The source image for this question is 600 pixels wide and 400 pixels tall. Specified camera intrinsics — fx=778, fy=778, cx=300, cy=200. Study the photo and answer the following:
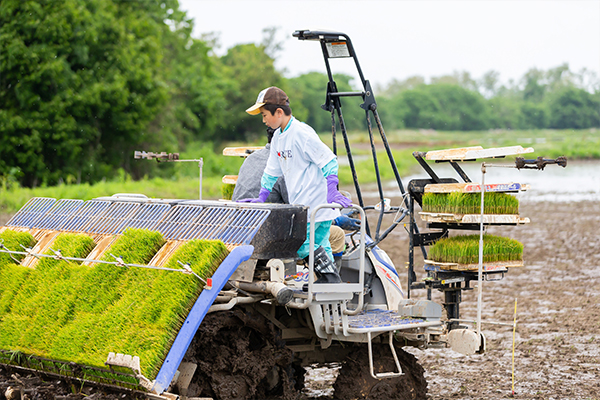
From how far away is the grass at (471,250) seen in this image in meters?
6.53

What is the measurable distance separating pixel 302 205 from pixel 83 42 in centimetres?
2695

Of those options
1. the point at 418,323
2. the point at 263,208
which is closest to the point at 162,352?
the point at 263,208

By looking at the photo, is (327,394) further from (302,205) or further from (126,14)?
(126,14)

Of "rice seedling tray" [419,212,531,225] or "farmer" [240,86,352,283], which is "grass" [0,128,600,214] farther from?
"rice seedling tray" [419,212,531,225]

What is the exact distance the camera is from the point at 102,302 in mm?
5480

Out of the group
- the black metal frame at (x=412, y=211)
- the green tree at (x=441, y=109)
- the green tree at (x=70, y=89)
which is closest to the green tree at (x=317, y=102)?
the green tree at (x=441, y=109)

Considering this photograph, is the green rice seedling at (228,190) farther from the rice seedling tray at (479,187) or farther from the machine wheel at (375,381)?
the rice seedling tray at (479,187)

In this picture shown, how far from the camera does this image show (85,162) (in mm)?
32812

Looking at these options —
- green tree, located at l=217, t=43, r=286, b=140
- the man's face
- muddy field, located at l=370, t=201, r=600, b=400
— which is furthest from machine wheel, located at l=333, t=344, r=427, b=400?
green tree, located at l=217, t=43, r=286, b=140

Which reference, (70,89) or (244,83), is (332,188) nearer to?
(70,89)

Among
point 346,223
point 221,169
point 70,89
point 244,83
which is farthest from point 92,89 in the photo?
point 244,83

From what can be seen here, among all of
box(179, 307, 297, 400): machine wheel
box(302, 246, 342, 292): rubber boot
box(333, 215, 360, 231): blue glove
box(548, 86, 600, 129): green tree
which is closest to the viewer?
box(179, 307, 297, 400): machine wheel

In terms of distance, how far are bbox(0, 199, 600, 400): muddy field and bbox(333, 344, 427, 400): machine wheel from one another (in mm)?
1115

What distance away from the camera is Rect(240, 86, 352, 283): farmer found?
19.8ft
